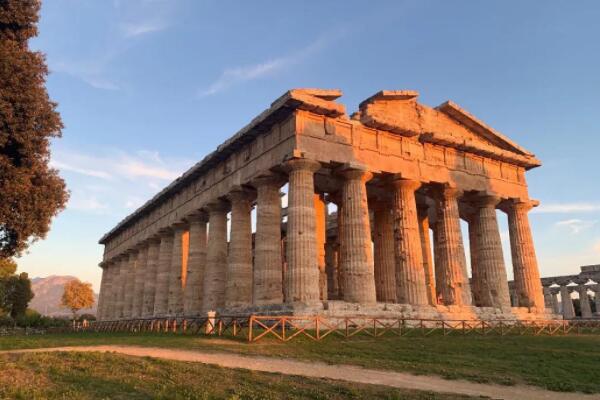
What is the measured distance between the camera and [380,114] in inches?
1201

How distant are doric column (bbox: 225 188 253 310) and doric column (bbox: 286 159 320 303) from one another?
6.29 m

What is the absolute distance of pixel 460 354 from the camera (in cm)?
1762

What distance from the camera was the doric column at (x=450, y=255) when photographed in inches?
1212

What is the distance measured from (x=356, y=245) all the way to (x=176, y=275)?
20.0 m

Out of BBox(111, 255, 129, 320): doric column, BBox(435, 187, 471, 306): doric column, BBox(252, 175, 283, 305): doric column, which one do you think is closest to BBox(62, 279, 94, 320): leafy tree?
BBox(111, 255, 129, 320): doric column

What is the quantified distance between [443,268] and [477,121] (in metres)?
11.4

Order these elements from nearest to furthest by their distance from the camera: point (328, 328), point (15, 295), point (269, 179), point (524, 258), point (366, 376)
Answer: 1. point (366, 376)
2. point (328, 328)
3. point (269, 179)
4. point (524, 258)
5. point (15, 295)

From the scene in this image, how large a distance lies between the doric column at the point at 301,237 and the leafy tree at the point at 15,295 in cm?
6683

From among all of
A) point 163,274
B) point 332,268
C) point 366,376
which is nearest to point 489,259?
point 332,268

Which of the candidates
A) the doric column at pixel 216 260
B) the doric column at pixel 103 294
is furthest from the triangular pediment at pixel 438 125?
the doric column at pixel 103 294

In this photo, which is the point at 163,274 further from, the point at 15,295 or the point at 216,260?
the point at 15,295

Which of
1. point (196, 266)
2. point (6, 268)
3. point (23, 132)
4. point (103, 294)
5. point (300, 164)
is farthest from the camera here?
point (103, 294)

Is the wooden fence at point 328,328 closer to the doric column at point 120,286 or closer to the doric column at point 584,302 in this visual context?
the doric column at point 120,286

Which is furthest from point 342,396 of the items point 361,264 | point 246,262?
point 246,262
